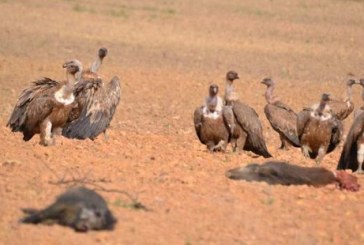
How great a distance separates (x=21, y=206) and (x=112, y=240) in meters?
1.01

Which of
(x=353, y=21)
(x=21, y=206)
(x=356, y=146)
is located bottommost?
(x=21, y=206)

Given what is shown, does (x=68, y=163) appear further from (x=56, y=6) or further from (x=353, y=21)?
(x=353, y=21)

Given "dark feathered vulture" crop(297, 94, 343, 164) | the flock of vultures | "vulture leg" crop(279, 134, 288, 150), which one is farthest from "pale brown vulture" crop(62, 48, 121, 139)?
"vulture leg" crop(279, 134, 288, 150)

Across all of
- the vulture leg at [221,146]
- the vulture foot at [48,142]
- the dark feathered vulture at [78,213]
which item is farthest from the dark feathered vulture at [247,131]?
the dark feathered vulture at [78,213]

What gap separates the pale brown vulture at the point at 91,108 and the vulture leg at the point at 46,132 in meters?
0.48

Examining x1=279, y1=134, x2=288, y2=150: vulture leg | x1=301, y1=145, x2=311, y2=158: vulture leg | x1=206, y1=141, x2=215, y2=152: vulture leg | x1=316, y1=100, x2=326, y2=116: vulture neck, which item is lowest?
x1=206, y1=141, x2=215, y2=152: vulture leg

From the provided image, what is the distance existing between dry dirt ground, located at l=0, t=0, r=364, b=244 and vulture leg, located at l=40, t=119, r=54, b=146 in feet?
0.85

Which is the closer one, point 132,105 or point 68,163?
point 68,163

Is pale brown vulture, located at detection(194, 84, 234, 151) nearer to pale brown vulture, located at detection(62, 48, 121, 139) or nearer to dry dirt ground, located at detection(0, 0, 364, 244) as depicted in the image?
dry dirt ground, located at detection(0, 0, 364, 244)

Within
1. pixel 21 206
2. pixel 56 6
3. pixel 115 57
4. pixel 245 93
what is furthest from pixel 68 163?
pixel 56 6

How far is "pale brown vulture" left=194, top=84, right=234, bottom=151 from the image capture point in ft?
38.7

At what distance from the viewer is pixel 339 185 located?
911cm

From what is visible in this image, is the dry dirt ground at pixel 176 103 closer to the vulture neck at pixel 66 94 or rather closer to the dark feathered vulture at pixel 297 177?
the dark feathered vulture at pixel 297 177

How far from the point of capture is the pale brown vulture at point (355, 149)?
10.7 meters
